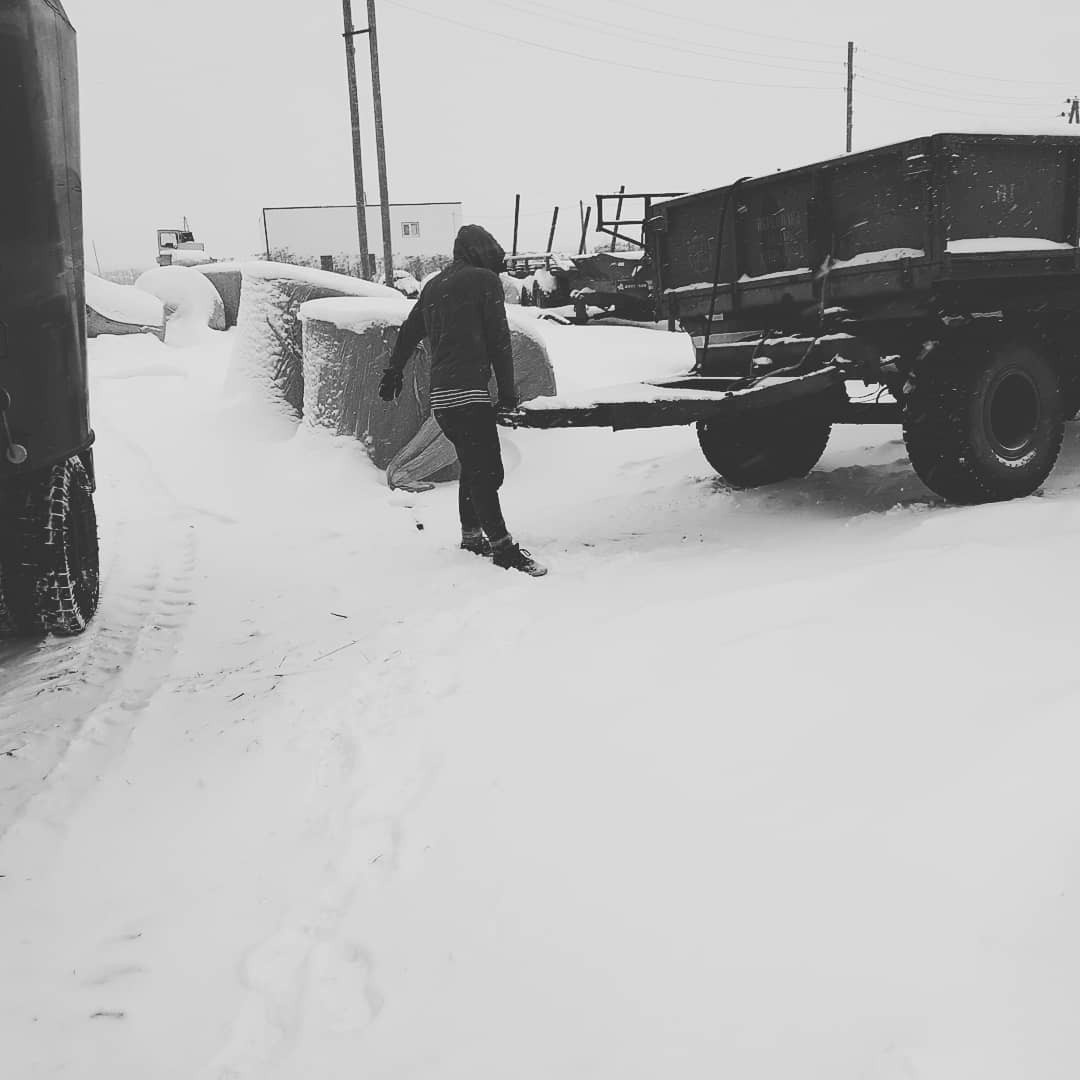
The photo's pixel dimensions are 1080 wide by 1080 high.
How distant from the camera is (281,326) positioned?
28.2 feet

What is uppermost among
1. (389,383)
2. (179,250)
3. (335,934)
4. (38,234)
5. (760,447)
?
(179,250)

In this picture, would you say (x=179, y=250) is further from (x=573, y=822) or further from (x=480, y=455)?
(x=573, y=822)

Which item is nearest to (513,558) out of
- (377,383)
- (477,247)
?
(477,247)

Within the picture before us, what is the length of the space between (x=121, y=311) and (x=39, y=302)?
562 inches

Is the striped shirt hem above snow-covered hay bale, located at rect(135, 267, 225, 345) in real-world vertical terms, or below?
below

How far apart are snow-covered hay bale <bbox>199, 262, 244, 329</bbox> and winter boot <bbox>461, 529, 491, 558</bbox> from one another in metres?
15.2

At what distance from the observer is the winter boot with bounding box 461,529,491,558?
5.42 m

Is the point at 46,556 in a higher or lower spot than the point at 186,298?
lower

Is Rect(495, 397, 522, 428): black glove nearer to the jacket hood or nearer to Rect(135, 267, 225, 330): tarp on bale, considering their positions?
the jacket hood

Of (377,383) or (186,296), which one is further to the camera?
(186,296)

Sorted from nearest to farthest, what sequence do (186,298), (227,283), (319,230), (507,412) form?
(507,412), (186,298), (227,283), (319,230)

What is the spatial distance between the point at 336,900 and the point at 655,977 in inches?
32.3

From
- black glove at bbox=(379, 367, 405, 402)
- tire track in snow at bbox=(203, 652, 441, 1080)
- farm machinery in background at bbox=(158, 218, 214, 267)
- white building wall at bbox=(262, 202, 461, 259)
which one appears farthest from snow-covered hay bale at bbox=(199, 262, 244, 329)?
white building wall at bbox=(262, 202, 461, 259)

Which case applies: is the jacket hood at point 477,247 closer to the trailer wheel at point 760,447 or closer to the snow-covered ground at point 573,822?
the snow-covered ground at point 573,822
